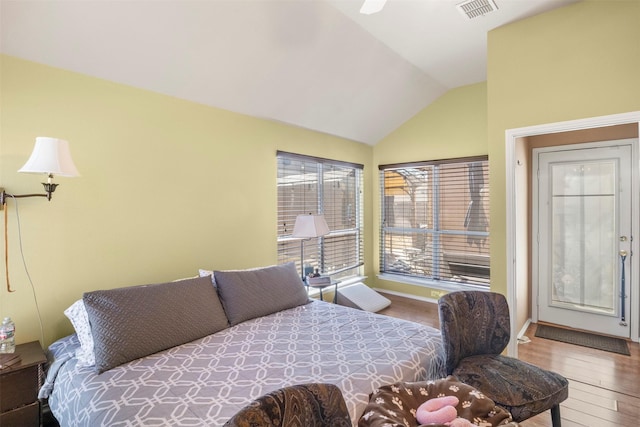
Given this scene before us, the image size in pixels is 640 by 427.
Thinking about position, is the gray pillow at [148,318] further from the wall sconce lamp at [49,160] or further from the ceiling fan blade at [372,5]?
the ceiling fan blade at [372,5]

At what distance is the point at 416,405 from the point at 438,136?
376 cm

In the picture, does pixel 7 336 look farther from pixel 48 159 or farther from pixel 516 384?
pixel 516 384

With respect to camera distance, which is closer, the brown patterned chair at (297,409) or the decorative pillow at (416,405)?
the brown patterned chair at (297,409)

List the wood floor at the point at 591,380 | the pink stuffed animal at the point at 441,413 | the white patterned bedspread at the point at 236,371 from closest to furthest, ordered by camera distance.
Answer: the pink stuffed animal at the point at 441,413, the white patterned bedspread at the point at 236,371, the wood floor at the point at 591,380

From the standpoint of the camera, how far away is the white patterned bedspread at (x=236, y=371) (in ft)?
4.99

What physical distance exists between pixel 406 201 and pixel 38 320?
4.29 m

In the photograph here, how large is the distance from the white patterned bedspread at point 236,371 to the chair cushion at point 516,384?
23 centimetres

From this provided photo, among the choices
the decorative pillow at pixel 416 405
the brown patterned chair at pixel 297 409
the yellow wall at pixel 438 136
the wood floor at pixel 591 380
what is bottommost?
the wood floor at pixel 591 380

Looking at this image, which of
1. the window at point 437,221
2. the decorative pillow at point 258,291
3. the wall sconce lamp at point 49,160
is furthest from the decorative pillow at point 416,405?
the window at point 437,221

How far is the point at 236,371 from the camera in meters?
1.84

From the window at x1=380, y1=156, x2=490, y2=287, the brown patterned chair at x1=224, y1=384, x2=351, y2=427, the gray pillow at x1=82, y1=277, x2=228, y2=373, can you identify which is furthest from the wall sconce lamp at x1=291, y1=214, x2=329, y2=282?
the brown patterned chair at x1=224, y1=384, x2=351, y2=427

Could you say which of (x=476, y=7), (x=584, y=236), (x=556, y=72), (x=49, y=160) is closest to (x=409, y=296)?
(x=584, y=236)

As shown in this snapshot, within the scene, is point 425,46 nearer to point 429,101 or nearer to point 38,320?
point 429,101

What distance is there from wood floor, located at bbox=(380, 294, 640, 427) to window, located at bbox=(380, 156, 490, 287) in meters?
0.92
